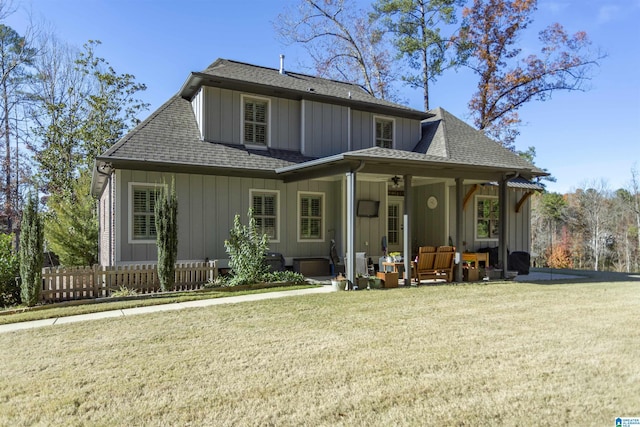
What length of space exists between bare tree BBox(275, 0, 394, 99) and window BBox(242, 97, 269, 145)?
12155 millimetres

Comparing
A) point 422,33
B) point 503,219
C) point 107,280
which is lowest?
point 107,280

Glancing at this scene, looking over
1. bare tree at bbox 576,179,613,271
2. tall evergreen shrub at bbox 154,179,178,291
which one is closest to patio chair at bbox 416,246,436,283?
tall evergreen shrub at bbox 154,179,178,291

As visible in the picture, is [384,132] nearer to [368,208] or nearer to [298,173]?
[368,208]

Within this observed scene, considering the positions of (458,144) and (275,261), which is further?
(458,144)

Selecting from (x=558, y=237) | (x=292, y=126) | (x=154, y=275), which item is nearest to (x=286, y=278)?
(x=154, y=275)

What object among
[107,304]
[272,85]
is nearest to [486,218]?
[272,85]

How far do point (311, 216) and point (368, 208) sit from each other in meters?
1.74

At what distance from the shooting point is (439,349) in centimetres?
482

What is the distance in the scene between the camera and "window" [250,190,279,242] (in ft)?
38.4

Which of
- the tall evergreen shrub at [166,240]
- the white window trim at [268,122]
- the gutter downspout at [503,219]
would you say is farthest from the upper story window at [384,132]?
the tall evergreen shrub at [166,240]

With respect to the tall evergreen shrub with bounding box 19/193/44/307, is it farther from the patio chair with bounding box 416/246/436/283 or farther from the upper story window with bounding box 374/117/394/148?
the upper story window with bounding box 374/117/394/148

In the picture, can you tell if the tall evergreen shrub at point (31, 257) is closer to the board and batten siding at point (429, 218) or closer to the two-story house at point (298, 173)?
the two-story house at point (298, 173)

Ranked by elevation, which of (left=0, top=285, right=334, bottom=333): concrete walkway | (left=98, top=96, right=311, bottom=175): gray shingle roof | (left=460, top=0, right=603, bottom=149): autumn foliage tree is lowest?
(left=0, top=285, right=334, bottom=333): concrete walkway

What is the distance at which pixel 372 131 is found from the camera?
46.8 ft
